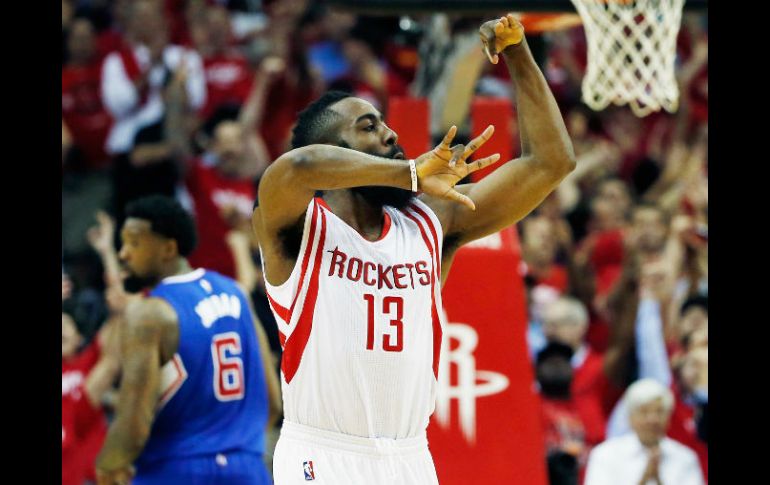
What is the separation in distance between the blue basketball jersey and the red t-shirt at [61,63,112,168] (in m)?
4.39

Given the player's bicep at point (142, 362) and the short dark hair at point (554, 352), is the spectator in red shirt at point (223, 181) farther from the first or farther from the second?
the player's bicep at point (142, 362)

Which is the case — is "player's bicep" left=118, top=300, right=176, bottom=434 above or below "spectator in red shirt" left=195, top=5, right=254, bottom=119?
below

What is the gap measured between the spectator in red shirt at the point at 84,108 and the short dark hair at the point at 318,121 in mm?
6003

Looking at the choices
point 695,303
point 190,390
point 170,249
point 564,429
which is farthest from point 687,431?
point 170,249

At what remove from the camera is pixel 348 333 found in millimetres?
4062

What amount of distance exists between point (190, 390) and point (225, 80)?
516 centimetres

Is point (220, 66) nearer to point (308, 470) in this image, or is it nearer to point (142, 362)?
point (142, 362)

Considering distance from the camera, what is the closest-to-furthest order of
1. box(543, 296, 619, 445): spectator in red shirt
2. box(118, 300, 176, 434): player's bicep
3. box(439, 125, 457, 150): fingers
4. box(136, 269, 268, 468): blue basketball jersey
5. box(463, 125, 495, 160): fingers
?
box(439, 125, 457, 150): fingers
box(463, 125, 495, 160): fingers
box(118, 300, 176, 434): player's bicep
box(136, 269, 268, 468): blue basketball jersey
box(543, 296, 619, 445): spectator in red shirt

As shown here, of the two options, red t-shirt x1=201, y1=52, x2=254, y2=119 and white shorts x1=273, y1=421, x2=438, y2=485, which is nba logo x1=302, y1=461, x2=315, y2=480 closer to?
white shorts x1=273, y1=421, x2=438, y2=485

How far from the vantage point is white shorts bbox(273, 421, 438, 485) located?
13.3 ft

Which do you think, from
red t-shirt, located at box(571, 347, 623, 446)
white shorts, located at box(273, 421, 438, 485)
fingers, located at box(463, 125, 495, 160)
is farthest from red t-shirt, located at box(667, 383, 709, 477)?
fingers, located at box(463, 125, 495, 160)

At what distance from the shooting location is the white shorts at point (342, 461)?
159 inches

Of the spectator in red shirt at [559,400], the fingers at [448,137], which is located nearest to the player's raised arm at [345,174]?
the fingers at [448,137]
